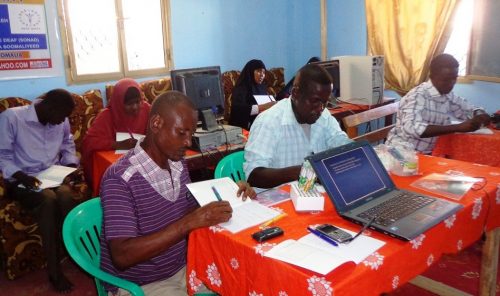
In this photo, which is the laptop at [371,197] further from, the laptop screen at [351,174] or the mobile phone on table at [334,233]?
the mobile phone on table at [334,233]

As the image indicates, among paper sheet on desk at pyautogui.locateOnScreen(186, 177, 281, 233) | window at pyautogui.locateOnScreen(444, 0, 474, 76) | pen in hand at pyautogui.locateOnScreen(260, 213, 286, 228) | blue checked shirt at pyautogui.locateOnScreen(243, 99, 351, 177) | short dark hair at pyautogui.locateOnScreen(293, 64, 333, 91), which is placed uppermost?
window at pyautogui.locateOnScreen(444, 0, 474, 76)

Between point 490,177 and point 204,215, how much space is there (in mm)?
1355

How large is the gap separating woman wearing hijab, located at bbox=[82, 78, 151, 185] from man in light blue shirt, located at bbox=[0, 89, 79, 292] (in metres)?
0.21

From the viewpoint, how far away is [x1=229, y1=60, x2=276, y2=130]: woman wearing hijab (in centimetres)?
423

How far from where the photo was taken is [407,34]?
15.3 ft

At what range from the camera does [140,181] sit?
1455 millimetres

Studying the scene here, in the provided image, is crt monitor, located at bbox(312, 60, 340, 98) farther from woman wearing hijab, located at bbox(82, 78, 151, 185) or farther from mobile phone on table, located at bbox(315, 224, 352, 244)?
mobile phone on table, located at bbox(315, 224, 352, 244)

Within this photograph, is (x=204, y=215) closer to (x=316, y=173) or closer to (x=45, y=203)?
(x=316, y=173)

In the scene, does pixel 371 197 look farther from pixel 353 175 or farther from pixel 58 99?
pixel 58 99

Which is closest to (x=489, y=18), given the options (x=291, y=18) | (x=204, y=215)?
(x=291, y=18)

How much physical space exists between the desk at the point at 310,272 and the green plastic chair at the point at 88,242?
261 millimetres

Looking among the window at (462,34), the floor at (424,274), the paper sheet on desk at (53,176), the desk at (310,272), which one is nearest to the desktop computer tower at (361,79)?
the window at (462,34)

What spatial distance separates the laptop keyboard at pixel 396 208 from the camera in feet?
4.66

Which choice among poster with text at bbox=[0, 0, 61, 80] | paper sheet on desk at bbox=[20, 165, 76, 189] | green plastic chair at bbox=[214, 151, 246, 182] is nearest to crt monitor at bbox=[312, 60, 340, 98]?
green plastic chair at bbox=[214, 151, 246, 182]
